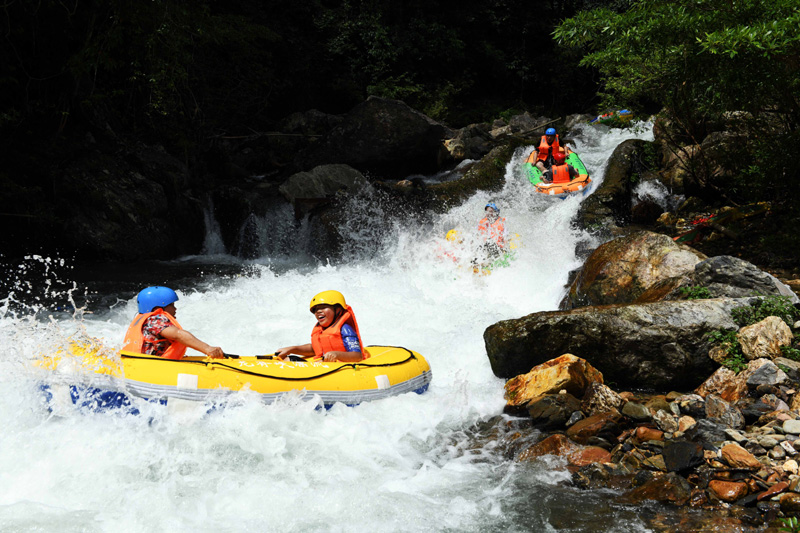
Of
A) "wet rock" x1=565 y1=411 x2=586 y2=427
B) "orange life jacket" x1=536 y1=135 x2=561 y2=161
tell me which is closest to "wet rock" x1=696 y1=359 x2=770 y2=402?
"wet rock" x1=565 y1=411 x2=586 y2=427

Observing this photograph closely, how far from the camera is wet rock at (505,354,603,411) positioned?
4.99 m

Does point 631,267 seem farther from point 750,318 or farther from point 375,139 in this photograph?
point 375,139

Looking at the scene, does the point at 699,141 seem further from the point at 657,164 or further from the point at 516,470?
the point at 516,470

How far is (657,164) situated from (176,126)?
33.0ft

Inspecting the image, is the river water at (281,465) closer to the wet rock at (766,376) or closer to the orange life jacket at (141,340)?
the orange life jacket at (141,340)

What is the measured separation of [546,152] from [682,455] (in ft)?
28.4

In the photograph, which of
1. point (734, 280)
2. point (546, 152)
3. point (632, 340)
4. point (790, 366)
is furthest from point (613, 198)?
point (790, 366)

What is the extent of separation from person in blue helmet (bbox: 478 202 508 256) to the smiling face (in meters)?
4.59

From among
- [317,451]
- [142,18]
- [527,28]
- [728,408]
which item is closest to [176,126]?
[142,18]

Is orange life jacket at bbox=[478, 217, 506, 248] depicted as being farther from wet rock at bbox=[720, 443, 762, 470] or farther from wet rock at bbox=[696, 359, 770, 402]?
wet rock at bbox=[720, 443, 762, 470]

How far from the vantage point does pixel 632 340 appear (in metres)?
5.19

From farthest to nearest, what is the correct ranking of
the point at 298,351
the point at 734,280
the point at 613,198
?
the point at 613,198 → the point at 734,280 → the point at 298,351

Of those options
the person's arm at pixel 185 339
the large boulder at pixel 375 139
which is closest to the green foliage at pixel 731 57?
the person's arm at pixel 185 339

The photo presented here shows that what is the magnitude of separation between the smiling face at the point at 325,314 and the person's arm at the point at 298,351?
0.27 m
